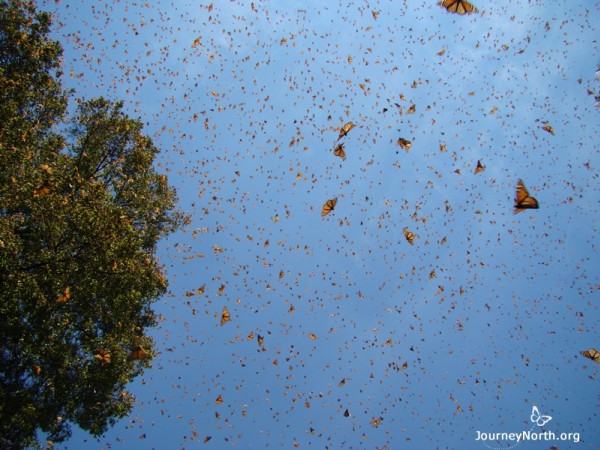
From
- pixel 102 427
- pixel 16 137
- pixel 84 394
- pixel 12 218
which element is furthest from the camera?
pixel 102 427

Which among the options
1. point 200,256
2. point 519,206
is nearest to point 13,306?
point 519,206

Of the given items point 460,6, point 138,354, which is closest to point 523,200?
point 460,6

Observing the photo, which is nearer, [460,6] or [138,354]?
[460,6]

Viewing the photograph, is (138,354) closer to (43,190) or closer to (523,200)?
(43,190)

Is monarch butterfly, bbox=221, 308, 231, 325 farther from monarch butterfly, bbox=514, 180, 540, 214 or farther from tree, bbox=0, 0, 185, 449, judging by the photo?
monarch butterfly, bbox=514, 180, 540, 214

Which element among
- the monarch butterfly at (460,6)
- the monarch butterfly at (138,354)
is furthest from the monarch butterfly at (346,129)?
the monarch butterfly at (138,354)

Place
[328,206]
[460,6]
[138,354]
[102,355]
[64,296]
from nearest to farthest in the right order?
[460,6], [64,296], [102,355], [138,354], [328,206]

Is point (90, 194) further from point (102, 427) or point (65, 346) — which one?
point (102, 427)
